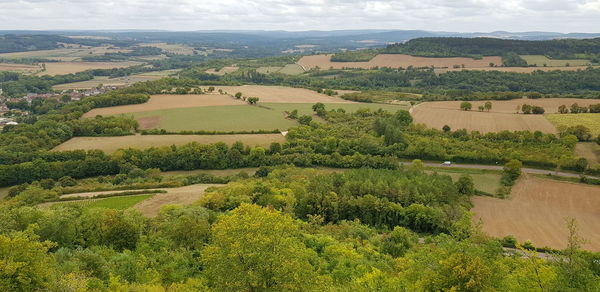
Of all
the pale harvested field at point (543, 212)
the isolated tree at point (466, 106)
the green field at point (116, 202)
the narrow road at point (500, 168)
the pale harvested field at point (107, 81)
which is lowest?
the green field at point (116, 202)

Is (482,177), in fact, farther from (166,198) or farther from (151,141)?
(151,141)

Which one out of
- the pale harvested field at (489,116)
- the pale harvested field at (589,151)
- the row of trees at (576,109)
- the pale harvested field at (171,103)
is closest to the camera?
the pale harvested field at (589,151)

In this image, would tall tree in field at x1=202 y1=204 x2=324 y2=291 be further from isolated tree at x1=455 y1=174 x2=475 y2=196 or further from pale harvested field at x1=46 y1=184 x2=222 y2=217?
isolated tree at x1=455 y1=174 x2=475 y2=196

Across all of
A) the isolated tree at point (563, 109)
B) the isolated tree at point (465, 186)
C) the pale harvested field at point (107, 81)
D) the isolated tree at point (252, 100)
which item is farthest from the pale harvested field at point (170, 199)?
the pale harvested field at point (107, 81)

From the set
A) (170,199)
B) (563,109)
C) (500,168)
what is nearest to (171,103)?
(170,199)

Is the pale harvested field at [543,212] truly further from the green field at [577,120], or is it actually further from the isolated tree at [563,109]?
the isolated tree at [563,109]

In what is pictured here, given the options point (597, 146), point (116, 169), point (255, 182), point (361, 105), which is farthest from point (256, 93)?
point (597, 146)

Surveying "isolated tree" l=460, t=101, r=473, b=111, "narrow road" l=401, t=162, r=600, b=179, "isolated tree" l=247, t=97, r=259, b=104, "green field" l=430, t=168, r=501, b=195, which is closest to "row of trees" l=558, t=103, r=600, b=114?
"isolated tree" l=460, t=101, r=473, b=111
